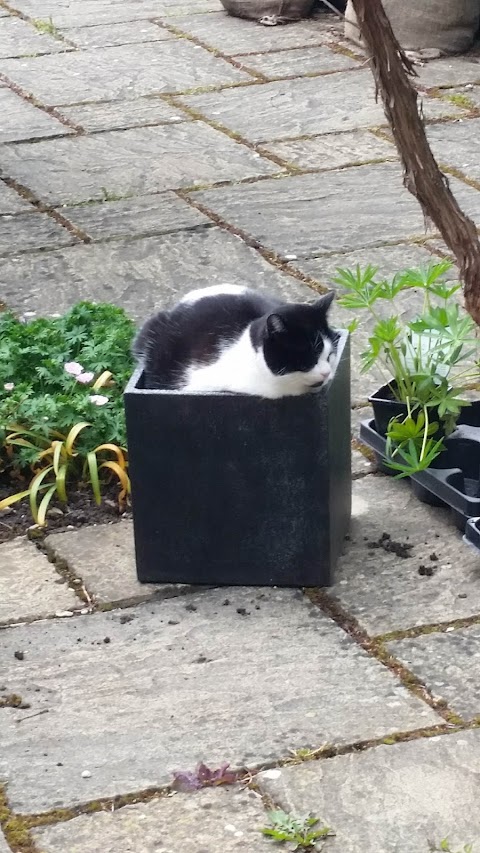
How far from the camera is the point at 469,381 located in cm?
417

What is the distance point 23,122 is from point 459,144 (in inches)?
86.9

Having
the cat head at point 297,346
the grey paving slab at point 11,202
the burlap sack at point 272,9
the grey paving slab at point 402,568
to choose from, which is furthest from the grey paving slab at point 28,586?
the burlap sack at point 272,9

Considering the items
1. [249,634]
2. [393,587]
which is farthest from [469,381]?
[249,634]

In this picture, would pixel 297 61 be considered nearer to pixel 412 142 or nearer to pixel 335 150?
pixel 335 150

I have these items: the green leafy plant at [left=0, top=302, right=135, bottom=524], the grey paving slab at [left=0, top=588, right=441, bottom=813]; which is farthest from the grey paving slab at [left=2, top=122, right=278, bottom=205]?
the grey paving slab at [left=0, top=588, right=441, bottom=813]

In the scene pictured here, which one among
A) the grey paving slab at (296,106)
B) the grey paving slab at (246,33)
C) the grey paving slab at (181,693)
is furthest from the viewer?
the grey paving slab at (246,33)

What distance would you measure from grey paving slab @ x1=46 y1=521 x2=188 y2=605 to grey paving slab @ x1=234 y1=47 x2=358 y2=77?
4.43 m

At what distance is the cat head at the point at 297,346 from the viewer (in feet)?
9.94

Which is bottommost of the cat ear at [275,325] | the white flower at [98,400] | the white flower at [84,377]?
the white flower at [98,400]

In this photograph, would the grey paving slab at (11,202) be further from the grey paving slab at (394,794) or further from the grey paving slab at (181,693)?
the grey paving slab at (394,794)

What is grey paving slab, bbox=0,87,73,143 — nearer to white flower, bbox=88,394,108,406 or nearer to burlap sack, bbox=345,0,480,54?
burlap sack, bbox=345,0,480,54

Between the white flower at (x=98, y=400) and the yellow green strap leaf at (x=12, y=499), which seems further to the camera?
the white flower at (x=98, y=400)

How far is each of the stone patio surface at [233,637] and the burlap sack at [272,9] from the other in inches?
103

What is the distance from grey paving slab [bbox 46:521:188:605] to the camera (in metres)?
3.28
